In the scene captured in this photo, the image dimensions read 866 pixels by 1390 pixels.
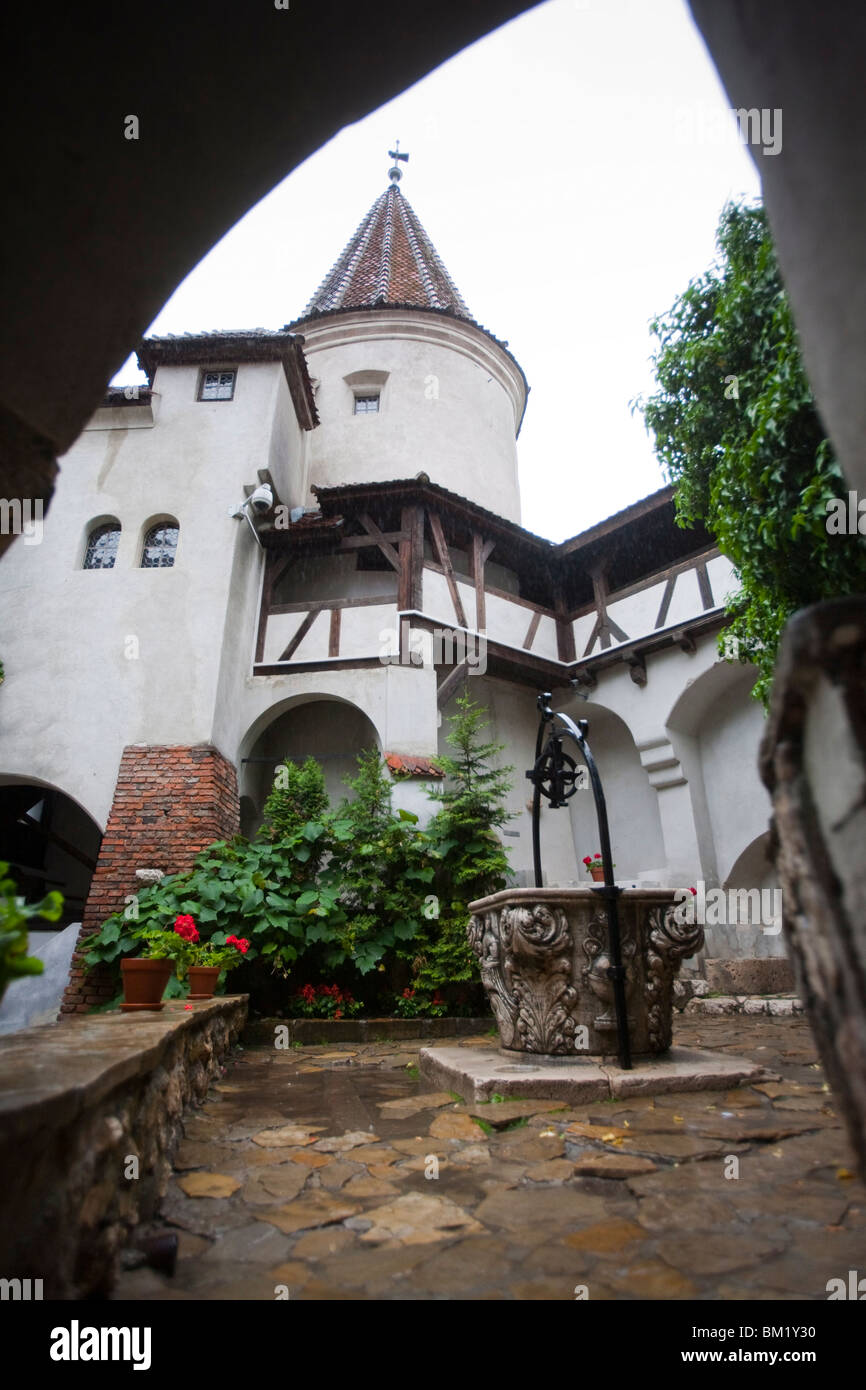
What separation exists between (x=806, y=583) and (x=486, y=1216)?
13.2 ft

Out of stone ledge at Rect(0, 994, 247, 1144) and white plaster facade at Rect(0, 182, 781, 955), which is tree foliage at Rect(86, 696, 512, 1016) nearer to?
white plaster facade at Rect(0, 182, 781, 955)

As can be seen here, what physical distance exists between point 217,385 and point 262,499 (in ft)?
8.84

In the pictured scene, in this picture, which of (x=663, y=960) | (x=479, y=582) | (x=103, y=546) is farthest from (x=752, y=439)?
(x=103, y=546)

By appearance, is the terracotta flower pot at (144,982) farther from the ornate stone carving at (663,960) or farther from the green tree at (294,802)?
the green tree at (294,802)

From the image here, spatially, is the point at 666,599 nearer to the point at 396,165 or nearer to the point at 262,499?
the point at 262,499

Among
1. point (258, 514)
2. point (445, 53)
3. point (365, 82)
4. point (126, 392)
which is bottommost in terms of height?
point (365, 82)

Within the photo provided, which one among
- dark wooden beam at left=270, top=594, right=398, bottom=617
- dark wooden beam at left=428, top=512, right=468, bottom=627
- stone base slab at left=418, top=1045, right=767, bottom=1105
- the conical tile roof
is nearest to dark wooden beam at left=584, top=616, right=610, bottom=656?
dark wooden beam at left=428, top=512, right=468, bottom=627

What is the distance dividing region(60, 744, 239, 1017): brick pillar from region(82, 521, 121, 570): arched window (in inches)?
114

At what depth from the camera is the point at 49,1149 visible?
1361mm

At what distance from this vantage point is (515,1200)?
2.23m

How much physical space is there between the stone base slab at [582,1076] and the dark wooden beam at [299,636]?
6.80m

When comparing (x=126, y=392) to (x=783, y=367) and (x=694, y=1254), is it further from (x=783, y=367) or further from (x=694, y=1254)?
(x=694, y=1254)

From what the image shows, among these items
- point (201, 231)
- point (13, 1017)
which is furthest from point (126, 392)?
point (201, 231)


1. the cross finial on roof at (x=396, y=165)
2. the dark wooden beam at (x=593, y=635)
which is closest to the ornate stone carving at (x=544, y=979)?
the dark wooden beam at (x=593, y=635)
